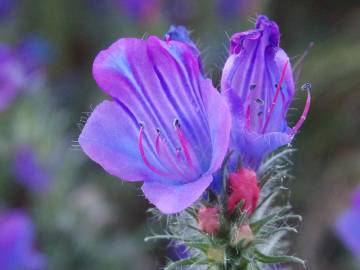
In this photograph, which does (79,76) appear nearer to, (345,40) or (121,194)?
(121,194)

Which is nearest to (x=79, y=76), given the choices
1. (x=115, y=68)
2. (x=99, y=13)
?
(x=99, y=13)

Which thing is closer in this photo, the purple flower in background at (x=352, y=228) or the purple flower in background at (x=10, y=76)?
the purple flower in background at (x=352, y=228)

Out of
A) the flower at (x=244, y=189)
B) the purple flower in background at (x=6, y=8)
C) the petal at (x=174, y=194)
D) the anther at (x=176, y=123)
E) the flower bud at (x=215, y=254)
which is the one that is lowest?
the purple flower in background at (x=6, y=8)

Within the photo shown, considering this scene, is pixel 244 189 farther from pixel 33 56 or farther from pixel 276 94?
pixel 33 56

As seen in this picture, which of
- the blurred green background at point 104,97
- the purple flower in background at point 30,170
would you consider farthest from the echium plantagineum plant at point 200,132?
the purple flower in background at point 30,170

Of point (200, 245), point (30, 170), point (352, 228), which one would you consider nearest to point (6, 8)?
point (30, 170)

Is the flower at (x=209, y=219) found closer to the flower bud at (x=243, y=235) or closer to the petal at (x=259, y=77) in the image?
the flower bud at (x=243, y=235)

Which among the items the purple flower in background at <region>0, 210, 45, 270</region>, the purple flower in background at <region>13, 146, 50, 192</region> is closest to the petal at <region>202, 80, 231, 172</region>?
the purple flower in background at <region>0, 210, 45, 270</region>
